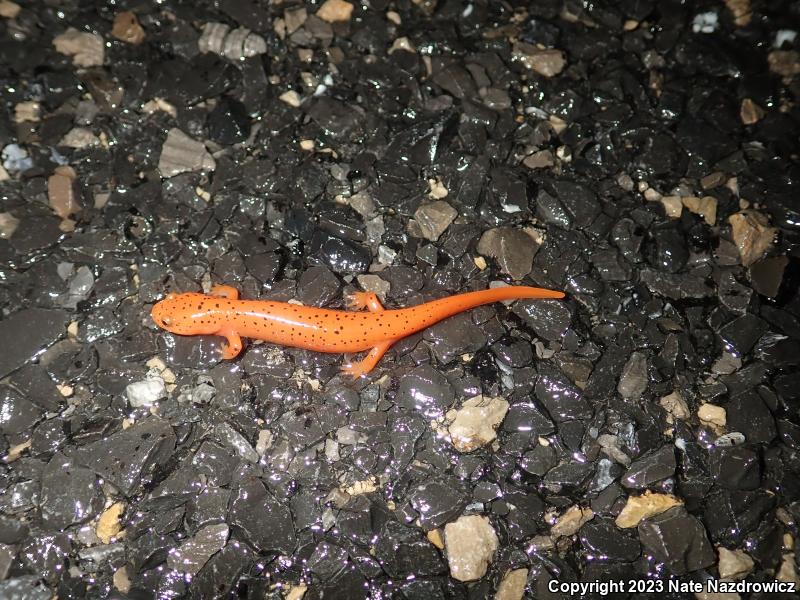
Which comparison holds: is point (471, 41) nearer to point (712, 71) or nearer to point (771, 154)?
point (712, 71)

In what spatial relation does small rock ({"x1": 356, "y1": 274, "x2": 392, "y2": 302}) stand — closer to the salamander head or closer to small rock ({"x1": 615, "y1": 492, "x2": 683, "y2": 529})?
the salamander head

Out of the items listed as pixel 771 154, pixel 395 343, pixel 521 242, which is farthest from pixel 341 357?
pixel 771 154

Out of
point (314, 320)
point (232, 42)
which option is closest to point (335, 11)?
point (232, 42)

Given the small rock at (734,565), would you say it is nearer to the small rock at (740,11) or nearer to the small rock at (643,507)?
the small rock at (643,507)

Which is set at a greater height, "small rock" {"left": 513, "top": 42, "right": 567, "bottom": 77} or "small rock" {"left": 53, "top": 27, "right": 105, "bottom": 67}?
"small rock" {"left": 513, "top": 42, "right": 567, "bottom": 77}

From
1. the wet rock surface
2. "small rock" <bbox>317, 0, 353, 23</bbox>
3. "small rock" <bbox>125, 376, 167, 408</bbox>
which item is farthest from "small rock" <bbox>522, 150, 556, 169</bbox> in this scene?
"small rock" <bbox>125, 376, 167, 408</bbox>

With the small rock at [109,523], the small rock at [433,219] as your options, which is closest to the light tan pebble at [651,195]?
the small rock at [433,219]
